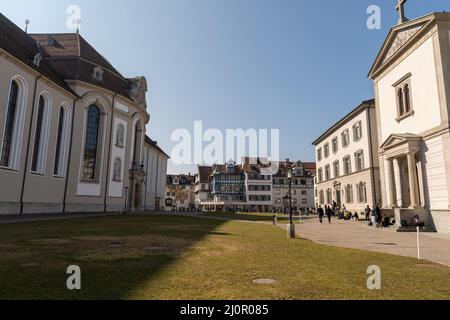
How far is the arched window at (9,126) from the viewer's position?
26.2 m

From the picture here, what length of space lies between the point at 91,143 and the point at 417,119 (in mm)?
34625

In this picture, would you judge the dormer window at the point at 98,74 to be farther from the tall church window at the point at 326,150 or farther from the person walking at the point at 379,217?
the tall church window at the point at 326,150

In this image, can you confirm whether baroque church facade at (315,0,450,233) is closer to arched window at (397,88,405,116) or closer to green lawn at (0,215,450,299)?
arched window at (397,88,405,116)

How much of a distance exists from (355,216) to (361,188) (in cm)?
699

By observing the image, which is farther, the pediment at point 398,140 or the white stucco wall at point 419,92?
the pediment at point 398,140

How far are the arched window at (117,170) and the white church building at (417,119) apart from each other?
103 feet

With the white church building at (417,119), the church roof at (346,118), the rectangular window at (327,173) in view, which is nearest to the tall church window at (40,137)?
the white church building at (417,119)

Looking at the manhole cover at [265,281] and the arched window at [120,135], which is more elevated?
the arched window at [120,135]

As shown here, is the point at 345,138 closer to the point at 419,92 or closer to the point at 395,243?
the point at 419,92

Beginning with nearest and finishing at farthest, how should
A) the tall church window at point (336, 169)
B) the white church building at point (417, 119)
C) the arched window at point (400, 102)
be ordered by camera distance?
the white church building at point (417, 119) < the arched window at point (400, 102) < the tall church window at point (336, 169)

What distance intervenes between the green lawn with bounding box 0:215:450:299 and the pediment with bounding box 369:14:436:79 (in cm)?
2121

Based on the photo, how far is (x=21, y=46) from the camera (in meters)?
32.3

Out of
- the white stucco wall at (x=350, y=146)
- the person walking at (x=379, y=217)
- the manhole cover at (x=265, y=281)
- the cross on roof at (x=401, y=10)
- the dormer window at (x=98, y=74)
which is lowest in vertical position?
the manhole cover at (x=265, y=281)
